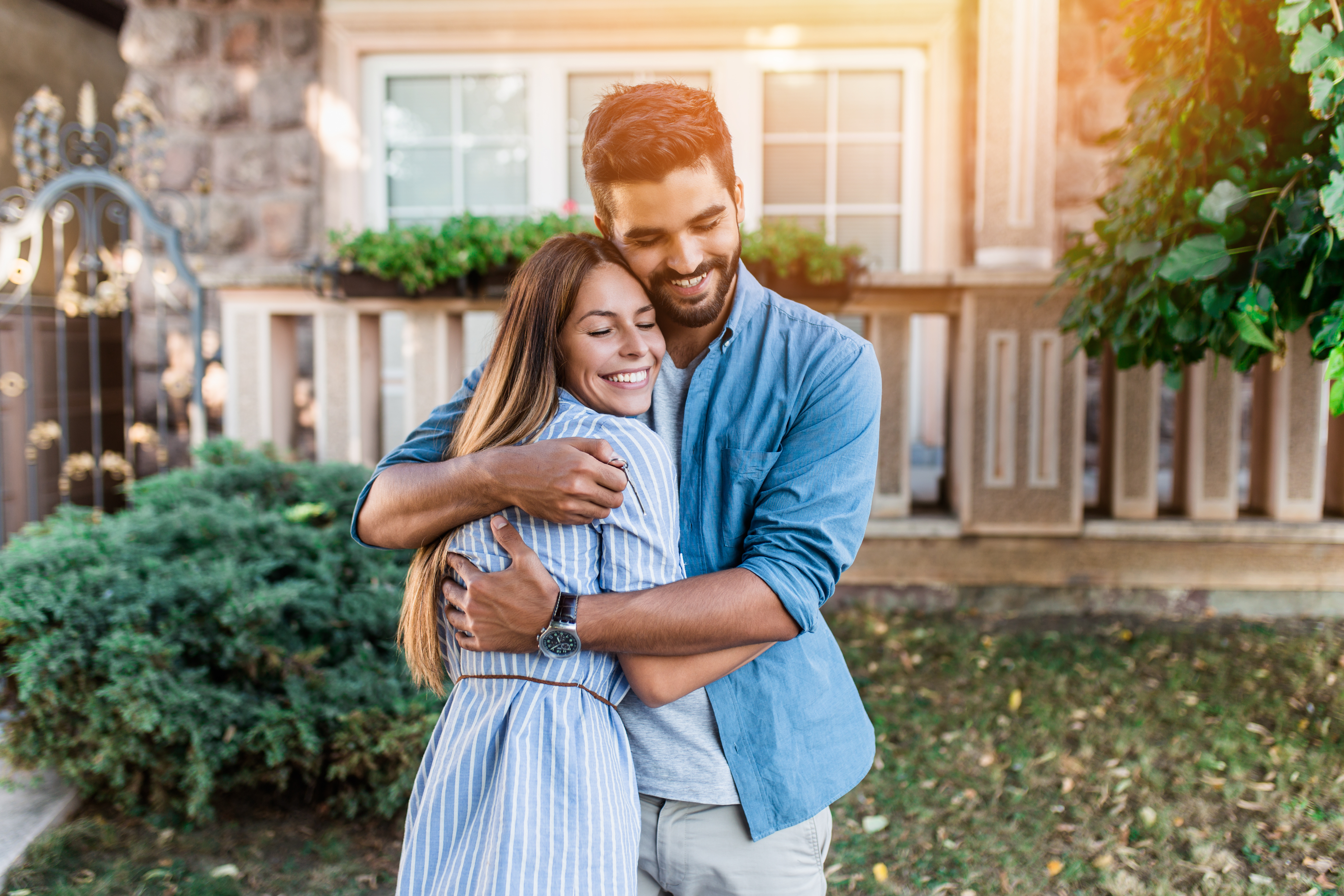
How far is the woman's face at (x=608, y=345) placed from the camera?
1.42 meters

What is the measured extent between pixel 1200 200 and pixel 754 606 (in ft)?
6.77

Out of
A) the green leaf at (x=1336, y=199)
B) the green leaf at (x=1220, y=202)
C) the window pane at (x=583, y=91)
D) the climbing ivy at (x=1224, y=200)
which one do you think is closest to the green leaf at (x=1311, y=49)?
the climbing ivy at (x=1224, y=200)

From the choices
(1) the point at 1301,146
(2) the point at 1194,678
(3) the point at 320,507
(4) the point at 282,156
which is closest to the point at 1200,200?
(1) the point at 1301,146

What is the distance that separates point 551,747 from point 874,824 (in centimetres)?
191

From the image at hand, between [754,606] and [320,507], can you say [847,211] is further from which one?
[754,606]

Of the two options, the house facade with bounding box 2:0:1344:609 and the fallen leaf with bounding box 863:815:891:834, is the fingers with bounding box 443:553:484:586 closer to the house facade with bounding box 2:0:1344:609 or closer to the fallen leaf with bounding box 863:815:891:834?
the fallen leaf with bounding box 863:815:891:834

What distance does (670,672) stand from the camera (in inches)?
50.1

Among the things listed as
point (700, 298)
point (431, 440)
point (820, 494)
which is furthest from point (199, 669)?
point (820, 494)

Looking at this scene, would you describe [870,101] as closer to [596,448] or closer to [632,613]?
[596,448]

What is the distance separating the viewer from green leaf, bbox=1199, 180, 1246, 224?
7.27 ft

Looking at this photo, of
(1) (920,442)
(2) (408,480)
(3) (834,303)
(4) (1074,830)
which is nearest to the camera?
(2) (408,480)

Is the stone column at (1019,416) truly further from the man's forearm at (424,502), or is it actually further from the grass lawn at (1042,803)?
the man's forearm at (424,502)

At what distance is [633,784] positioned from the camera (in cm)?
132

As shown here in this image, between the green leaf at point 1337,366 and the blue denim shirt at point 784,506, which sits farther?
the green leaf at point 1337,366
